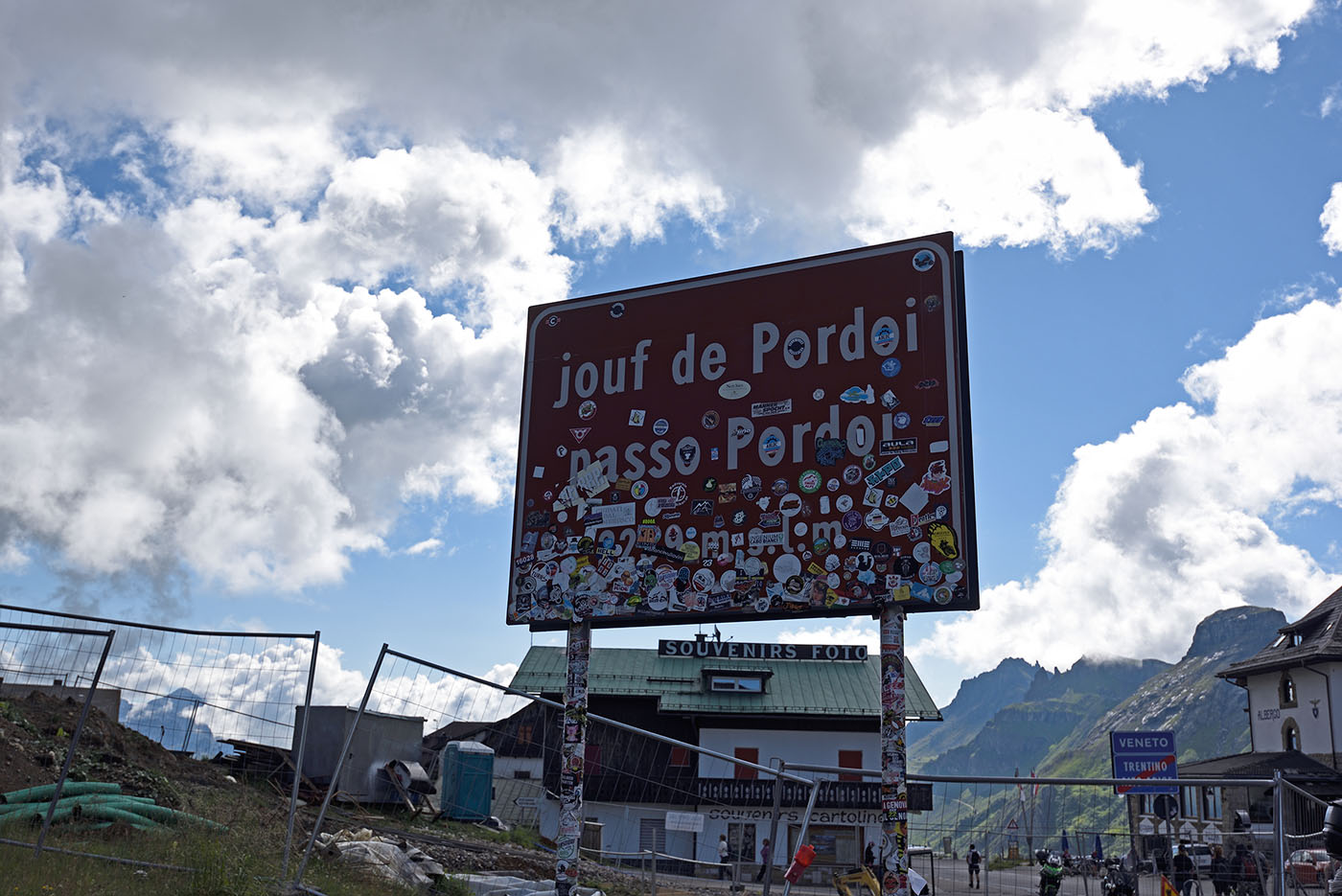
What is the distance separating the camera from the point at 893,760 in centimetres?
1131

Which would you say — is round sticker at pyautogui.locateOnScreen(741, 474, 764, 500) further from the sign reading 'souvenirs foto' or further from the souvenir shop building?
the souvenir shop building

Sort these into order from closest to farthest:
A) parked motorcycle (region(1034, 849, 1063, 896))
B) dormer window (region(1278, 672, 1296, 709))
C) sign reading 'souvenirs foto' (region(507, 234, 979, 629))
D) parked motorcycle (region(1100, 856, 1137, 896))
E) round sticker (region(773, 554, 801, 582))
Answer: sign reading 'souvenirs foto' (region(507, 234, 979, 629)), round sticker (region(773, 554, 801, 582)), parked motorcycle (region(1034, 849, 1063, 896)), parked motorcycle (region(1100, 856, 1137, 896)), dormer window (region(1278, 672, 1296, 709))

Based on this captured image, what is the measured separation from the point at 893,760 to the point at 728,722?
3779 centimetres

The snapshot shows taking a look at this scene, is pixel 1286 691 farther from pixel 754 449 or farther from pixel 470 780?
pixel 754 449

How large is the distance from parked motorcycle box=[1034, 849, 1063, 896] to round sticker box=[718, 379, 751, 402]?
250 inches

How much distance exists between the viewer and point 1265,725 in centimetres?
5409

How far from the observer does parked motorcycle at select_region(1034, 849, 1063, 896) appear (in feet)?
43.3

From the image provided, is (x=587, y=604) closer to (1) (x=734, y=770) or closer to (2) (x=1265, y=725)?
(1) (x=734, y=770)

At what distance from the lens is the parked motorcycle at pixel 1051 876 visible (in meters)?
13.2

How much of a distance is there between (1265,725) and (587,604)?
5187 cm

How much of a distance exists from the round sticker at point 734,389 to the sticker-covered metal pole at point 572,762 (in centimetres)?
323

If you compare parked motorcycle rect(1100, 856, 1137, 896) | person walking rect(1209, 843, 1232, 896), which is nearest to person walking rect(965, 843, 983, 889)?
parked motorcycle rect(1100, 856, 1137, 896)

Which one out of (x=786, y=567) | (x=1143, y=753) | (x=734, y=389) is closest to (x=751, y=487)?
(x=786, y=567)

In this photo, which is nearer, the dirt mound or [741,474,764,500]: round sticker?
[741,474,764,500]: round sticker
